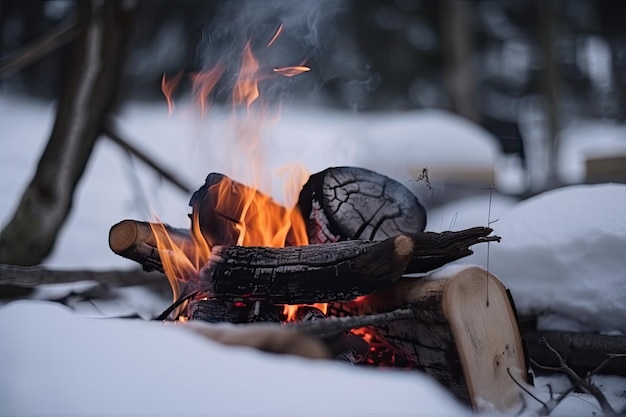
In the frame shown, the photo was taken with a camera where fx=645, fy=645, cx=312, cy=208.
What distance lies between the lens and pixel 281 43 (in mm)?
4648

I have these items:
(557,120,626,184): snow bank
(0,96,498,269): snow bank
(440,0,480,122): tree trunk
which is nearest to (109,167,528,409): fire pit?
(0,96,498,269): snow bank

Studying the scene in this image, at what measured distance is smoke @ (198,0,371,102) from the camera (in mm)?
2645

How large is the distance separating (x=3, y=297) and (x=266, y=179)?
119 cm

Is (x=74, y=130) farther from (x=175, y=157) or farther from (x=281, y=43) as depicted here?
(x=175, y=157)

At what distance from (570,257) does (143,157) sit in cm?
220

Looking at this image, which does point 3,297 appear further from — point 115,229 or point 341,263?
point 341,263

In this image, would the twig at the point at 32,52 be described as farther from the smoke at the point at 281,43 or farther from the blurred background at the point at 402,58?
the smoke at the point at 281,43

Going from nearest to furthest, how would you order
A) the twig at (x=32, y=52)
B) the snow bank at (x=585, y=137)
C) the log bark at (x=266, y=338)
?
the log bark at (x=266, y=338)
the twig at (x=32, y=52)
the snow bank at (x=585, y=137)

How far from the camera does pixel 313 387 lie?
1.16 meters

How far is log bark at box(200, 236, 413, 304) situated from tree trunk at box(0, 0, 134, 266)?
1.35 m

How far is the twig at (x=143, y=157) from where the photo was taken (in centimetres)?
319

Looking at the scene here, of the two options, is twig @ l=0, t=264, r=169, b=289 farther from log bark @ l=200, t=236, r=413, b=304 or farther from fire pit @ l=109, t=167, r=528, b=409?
log bark @ l=200, t=236, r=413, b=304

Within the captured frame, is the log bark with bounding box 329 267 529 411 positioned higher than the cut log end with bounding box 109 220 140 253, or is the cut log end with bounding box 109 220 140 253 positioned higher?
the cut log end with bounding box 109 220 140 253

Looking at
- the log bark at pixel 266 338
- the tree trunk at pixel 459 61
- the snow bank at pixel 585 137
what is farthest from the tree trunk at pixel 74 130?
the snow bank at pixel 585 137
